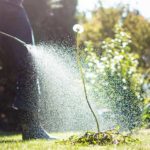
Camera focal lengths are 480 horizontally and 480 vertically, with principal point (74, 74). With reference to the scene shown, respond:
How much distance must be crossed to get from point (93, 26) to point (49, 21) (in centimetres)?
926

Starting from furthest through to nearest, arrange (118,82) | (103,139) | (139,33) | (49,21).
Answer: (139,33) → (49,21) → (118,82) → (103,139)

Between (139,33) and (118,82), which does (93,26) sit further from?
(118,82)

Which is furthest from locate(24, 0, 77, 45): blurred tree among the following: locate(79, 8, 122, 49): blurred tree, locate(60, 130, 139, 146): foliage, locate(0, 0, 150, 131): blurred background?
locate(60, 130, 139, 146): foliage

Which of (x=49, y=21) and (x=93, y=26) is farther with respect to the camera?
(x=93, y=26)

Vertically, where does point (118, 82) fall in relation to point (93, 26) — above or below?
below

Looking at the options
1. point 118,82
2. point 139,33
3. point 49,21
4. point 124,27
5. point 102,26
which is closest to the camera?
point 118,82

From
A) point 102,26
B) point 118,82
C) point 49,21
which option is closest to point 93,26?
point 102,26

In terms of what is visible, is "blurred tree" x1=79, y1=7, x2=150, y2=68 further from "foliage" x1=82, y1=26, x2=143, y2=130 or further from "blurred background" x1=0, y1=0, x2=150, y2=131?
"foliage" x1=82, y1=26, x2=143, y2=130

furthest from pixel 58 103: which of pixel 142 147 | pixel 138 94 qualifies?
pixel 142 147

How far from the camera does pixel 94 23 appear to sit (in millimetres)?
23312

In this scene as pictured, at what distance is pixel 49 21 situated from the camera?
46.0 feet

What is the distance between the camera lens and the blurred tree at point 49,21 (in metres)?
12.4

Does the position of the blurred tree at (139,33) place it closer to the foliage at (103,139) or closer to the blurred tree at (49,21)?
the blurred tree at (49,21)

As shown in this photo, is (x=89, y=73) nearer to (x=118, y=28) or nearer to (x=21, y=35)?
(x=118, y=28)
